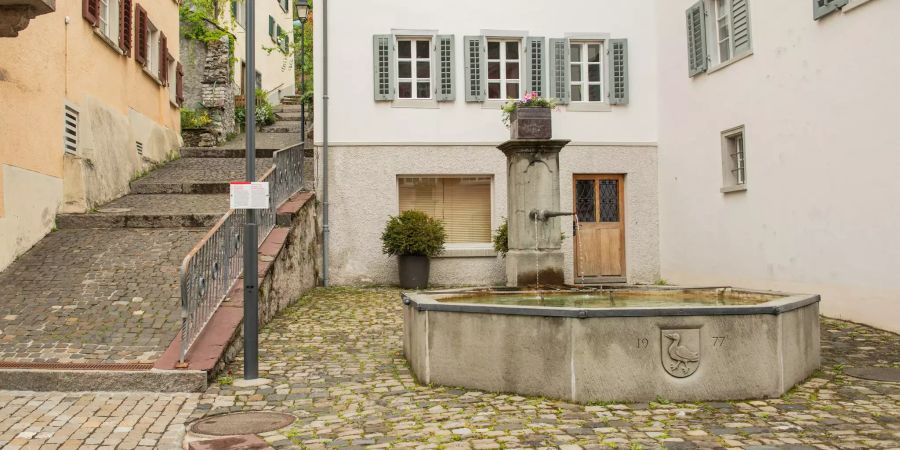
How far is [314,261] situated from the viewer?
14.3 m

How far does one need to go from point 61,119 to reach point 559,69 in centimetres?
917

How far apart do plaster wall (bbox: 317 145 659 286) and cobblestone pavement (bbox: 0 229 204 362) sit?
3.95 metres

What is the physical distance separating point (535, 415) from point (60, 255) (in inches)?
294

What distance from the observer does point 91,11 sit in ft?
42.3

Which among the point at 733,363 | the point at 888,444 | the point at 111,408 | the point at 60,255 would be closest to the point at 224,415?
the point at 111,408

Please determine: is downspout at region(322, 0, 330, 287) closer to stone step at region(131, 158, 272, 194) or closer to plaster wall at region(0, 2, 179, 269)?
stone step at region(131, 158, 272, 194)

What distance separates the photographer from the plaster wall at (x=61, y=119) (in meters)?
10.1

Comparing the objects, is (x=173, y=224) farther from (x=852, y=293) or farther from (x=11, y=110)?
(x=852, y=293)

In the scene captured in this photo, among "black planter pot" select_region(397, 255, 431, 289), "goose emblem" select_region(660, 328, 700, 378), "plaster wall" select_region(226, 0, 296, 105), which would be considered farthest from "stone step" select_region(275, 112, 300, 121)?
"goose emblem" select_region(660, 328, 700, 378)

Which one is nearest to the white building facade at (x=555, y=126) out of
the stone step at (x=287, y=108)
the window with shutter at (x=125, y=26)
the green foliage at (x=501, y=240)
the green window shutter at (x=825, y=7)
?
the green foliage at (x=501, y=240)

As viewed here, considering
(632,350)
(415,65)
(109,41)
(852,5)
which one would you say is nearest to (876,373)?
(632,350)

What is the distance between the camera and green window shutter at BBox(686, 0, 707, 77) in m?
14.0

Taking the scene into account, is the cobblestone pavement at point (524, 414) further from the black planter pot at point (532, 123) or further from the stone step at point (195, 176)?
the stone step at point (195, 176)

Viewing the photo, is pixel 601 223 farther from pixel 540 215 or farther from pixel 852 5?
pixel 852 5
